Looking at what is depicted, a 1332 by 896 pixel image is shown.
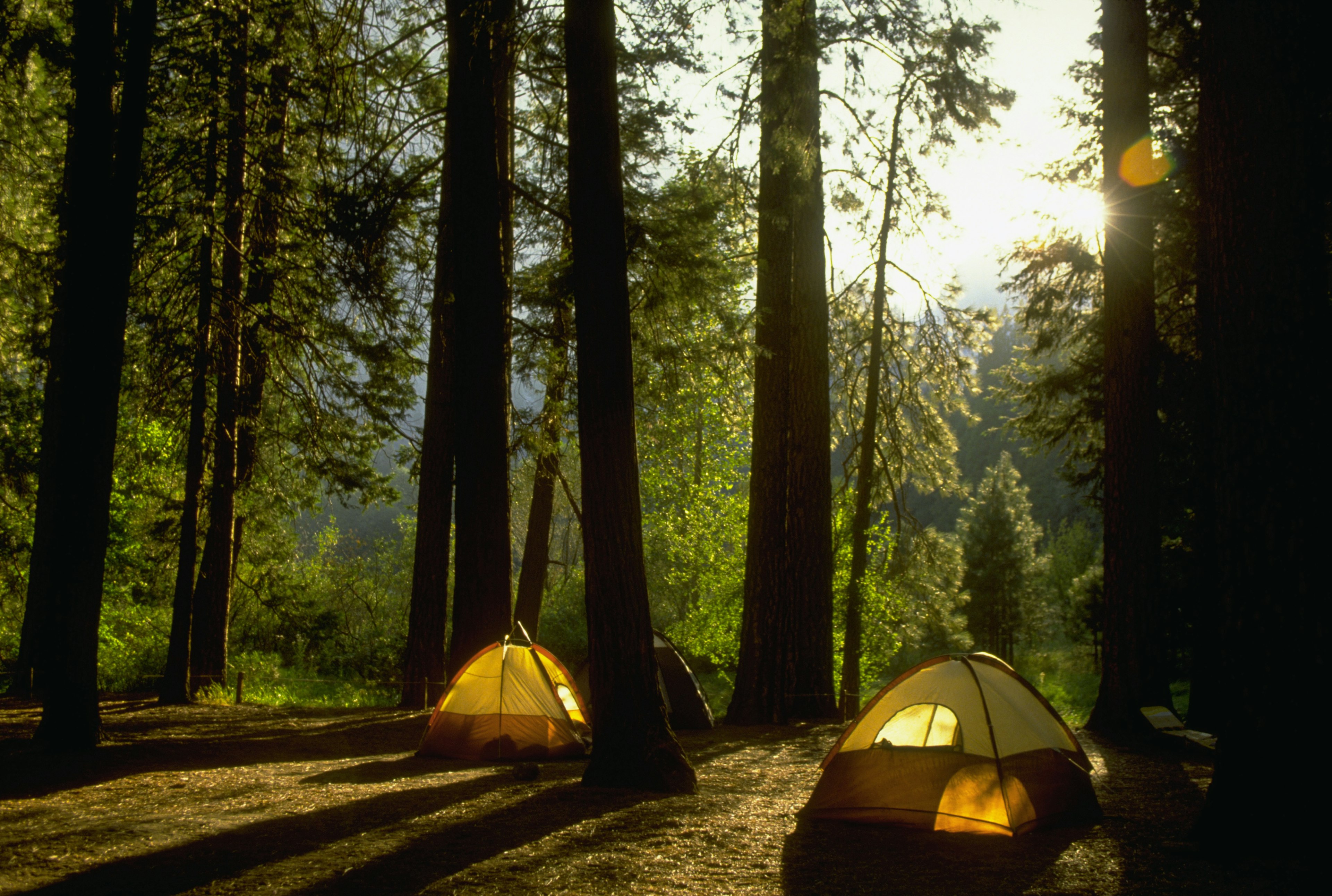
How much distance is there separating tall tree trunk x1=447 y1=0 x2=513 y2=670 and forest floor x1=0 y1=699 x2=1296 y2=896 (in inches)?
77.7

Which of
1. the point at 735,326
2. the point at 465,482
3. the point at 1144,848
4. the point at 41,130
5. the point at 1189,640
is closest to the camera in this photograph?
the point at 1144,848

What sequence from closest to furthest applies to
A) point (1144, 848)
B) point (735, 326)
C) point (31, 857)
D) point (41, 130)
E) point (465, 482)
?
point (31, 857), point (1144, 848), point (465, 482), point (735, 326), point (41, 130)

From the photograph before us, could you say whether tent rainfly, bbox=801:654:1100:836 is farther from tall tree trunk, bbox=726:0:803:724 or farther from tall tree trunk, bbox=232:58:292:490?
tall tree trunk, bbox=232:58:292:490

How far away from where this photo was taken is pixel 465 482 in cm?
941

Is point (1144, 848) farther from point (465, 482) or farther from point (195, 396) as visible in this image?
point (195, 396)

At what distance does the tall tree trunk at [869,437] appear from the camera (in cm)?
1435

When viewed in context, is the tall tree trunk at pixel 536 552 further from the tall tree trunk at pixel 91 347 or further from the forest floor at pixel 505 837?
the forest floor at pixel 505 837

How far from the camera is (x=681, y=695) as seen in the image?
11188 millimetres

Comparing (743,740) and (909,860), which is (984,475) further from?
(909,860)

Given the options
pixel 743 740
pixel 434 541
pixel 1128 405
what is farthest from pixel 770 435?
pixel 434 541

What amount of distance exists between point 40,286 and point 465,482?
30.5 feet

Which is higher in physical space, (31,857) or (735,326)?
(735,326)

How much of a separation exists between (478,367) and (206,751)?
4.62 m

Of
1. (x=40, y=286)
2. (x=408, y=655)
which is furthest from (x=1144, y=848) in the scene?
(x=40, y=286)
